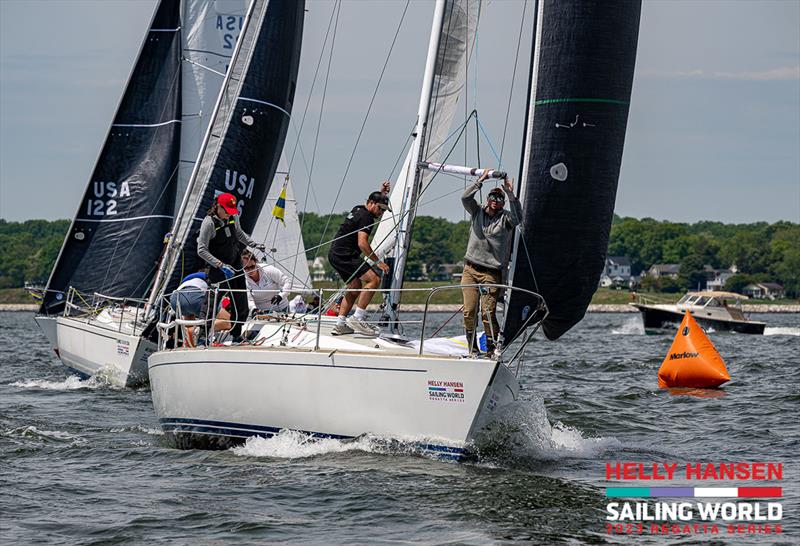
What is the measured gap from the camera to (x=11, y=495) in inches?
354

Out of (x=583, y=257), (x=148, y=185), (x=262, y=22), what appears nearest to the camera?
(x=583, y=257)

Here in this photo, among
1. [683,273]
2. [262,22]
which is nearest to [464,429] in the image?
[262,22]

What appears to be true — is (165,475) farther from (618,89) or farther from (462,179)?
(618,89)

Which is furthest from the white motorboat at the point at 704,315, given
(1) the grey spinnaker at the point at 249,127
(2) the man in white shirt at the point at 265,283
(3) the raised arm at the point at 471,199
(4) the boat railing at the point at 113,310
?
(3) the raised arm at the point at 471,199

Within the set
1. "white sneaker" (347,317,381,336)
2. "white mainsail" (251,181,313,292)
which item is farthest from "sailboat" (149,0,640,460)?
"white mainsail" (251,181,313,292)

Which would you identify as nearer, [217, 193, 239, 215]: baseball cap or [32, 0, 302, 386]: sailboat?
[217, 193, 239, 215]: baseball cap

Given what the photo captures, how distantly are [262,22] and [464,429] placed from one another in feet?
33.2

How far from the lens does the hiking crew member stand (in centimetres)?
1152

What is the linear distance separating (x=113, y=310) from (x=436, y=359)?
11.5 m

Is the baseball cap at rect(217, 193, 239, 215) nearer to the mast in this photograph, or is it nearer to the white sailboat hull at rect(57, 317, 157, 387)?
the mast

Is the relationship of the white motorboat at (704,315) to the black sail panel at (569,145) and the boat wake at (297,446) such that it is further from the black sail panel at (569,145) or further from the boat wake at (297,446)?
the boat wake at (297,446)

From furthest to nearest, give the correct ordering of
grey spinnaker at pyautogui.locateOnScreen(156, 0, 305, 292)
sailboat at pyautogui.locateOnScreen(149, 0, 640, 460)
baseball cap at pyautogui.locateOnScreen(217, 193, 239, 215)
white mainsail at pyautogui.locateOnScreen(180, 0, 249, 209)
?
white mainsail at pyautogui.locateOnScreen(180, 0, 249, 209) → grey spinnaker at pyautogui.locateOnScreen(156, 0, 305, 292) → baseball cap at pyautogui.locateOnScreen(217, 193, 239, 215) → sailboat at pyautogui.locateOnScreen(149, 0, 640, 460)

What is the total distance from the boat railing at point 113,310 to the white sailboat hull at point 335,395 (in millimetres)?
6098

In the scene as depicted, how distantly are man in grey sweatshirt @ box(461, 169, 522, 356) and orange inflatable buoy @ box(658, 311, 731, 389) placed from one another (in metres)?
8.31
